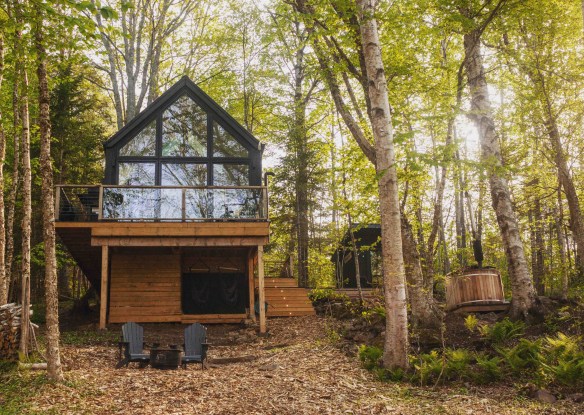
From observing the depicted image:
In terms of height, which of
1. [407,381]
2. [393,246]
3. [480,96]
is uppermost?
[480,96]

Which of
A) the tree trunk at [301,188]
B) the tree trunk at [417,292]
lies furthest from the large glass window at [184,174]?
the tree trunk at [417,292]

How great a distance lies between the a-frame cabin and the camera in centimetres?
1519

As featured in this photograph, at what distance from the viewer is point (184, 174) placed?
16531mm

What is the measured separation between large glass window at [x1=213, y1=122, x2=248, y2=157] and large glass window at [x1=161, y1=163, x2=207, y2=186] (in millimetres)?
722

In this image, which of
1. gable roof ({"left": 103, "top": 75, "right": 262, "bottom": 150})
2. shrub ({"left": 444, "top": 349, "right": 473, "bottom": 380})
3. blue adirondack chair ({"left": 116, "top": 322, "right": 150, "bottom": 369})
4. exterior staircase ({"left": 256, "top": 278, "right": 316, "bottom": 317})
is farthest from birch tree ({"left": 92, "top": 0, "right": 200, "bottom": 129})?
shrub ({"left": 444, "top": 349, "right": 473, "bottom": 380})

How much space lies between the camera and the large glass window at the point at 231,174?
16656 millimetres

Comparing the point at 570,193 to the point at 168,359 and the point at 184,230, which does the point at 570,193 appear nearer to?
the point at 168,359

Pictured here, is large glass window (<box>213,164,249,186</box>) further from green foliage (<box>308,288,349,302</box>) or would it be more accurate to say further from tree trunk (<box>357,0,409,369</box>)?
tree trunk (<box>357,0,409,369</box>)

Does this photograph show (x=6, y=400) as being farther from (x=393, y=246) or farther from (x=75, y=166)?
(x=75, y=166)

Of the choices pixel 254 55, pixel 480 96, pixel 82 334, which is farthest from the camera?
pixel 254 55

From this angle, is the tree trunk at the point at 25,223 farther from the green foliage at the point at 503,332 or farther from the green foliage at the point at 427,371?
the green foliage at the point at 503,332

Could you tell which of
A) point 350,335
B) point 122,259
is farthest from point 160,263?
point 350,335

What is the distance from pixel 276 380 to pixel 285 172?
15.2 metres

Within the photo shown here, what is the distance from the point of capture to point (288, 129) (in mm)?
23938
